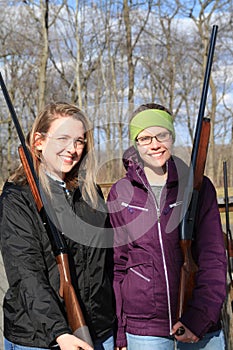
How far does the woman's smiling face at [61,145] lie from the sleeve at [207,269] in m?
0.56

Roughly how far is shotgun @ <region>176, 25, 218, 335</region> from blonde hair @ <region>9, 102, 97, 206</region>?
1.26 feet

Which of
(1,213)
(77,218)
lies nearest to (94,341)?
(77,218)

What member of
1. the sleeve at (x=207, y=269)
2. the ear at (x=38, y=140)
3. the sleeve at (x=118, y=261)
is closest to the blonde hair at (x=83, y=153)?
the ear at (x=38, y=140)

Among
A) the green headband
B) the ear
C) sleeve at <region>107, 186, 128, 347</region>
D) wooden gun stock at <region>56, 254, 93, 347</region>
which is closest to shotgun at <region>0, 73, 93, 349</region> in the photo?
wooden gun stock at <region>56, 254, 93, 347</region>

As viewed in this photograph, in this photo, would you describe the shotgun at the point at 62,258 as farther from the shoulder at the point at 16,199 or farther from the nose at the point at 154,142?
the nose at the point at 154,142

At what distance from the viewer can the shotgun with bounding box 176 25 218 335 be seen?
223 centimetres

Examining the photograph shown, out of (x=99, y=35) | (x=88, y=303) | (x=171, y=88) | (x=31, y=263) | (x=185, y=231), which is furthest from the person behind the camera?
(x=171, y=88)

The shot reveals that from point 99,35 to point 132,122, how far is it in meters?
19.8

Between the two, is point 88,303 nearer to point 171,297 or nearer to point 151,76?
point 171,297

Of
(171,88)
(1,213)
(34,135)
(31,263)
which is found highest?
(171,88)

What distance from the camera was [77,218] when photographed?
85.8 inches

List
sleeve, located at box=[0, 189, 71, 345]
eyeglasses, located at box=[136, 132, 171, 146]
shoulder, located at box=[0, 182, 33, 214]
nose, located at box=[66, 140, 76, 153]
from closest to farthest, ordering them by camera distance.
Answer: sleeve, located at box=[0, 189, 71, 345]
shoulder, located at box=[0, 182, 33, 214]
nose, located at box=[66, 140, 76, 153]
eyeglasses, located at box=[136, 132, 171, 146]

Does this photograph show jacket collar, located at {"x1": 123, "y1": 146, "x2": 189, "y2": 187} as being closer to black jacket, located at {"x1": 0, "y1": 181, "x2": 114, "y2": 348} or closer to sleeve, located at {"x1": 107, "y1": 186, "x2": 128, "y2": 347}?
sleeve, located at {"x1": 107, "y1": 186, "x2": 128, "y2": 347}

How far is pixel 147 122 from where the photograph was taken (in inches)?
92.2
